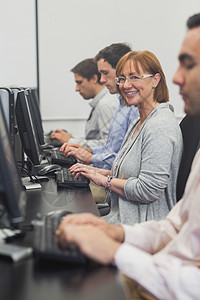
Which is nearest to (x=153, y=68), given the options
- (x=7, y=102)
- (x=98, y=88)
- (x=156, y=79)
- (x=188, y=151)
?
(x=156, y=79)

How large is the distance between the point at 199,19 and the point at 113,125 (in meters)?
1.56

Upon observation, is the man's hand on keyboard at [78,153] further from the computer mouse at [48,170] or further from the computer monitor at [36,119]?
the computer mouse at [48,170]

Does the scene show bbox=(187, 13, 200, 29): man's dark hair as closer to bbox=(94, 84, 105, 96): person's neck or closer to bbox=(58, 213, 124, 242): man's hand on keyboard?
bbox=(58, 213, 124, 242): man's hand on keyboard

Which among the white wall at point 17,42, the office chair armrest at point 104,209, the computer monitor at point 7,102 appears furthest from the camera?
the white wall at point 17,42

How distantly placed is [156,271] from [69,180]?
102cm

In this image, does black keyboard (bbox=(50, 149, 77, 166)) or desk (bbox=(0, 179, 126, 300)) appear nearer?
desk (bbox=(0, 179, 126, 300))

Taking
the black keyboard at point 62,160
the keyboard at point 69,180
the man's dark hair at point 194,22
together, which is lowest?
the black keyboard at point 62,160

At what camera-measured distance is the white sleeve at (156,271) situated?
0.99 m

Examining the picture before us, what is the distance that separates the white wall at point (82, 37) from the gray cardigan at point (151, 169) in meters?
2.83

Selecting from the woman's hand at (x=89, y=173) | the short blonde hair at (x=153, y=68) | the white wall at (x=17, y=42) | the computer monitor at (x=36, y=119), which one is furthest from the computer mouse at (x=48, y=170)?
the white wall at (x=17, y=42)

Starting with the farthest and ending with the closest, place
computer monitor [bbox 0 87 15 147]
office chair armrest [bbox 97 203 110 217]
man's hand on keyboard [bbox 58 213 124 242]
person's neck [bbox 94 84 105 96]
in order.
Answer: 1. person's neck [bbox 94 84 105 96]
2. office chair armrest [bbox 97 203 110 217]
3. computer monitor [bbox 0 87 15 147]
4. man's hand on keyboard [bbox 58 213 124 242]

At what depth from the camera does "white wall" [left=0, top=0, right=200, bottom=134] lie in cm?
457

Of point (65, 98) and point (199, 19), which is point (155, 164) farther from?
point (65, 98)

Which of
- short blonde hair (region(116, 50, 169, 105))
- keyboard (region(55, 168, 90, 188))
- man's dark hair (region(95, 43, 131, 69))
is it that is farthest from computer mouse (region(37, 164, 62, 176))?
man's dark hair (region(95, 43, 131, 69))
